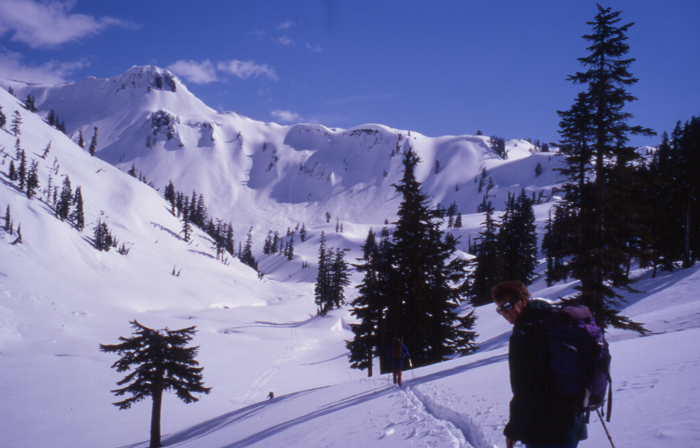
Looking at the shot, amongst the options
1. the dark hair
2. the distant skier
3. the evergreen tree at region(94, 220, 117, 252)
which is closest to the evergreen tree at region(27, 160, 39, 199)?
the evergreen tree at region(94, 220, 117, 252)

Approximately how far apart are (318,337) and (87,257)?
44607 millimetres

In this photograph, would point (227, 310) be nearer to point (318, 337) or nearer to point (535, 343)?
point (318, 337)

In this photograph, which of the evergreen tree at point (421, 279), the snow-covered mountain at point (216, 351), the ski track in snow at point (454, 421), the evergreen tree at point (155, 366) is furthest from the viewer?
the evergreen tree at point (155, 366)

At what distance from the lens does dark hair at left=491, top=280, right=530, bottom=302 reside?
3.62 metres

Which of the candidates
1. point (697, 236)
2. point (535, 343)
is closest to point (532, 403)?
point (535, 343)

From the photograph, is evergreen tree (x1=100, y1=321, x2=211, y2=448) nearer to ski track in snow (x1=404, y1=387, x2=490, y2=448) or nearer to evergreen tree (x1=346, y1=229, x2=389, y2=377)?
evergreen tree (x1=346, y1=229, x2=389, y2=377)

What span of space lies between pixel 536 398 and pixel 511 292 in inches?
36.7

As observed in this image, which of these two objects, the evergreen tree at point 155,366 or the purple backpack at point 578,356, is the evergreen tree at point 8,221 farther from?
the purple backpack at point 578,356

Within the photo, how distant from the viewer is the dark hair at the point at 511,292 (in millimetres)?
3618

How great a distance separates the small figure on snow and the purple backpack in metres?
0.07

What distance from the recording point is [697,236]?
31297 millimetres

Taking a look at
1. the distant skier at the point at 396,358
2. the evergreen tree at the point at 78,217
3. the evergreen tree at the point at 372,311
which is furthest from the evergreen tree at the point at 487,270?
the evergreen tree at the point at 78,217

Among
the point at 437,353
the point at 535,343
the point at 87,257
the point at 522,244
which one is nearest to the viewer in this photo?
the point at 535,343

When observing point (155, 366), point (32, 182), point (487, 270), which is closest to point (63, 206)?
point (32, 182)
